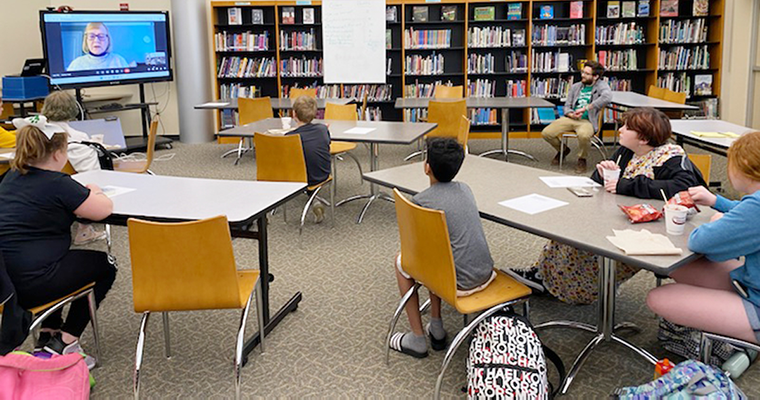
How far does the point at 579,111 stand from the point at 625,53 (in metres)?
2.43

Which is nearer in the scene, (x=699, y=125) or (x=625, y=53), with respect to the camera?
(x=699, y=125)

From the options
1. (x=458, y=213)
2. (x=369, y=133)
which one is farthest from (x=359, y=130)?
(x=458, y=213)

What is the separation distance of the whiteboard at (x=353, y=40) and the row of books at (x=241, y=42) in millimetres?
845

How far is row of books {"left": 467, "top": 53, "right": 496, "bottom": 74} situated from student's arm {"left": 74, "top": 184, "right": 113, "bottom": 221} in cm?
685

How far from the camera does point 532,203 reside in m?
2.85

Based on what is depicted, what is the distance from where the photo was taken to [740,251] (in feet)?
7.09

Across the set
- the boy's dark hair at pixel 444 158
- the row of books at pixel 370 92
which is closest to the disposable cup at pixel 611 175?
the boy's dark hair at pixel 444 158

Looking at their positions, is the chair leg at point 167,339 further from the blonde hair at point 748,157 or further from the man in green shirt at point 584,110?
the man in green shirt at point 584,110

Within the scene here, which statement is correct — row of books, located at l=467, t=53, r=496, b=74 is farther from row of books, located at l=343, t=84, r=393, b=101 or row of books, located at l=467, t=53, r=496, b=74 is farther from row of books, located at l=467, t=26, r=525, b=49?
row of books, located at l=343, t=84, r=393, b=101

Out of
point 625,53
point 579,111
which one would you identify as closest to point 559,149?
point 579,111

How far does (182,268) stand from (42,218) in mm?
658

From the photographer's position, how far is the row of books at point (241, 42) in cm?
894

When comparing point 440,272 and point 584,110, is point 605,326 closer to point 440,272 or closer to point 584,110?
point 440,272

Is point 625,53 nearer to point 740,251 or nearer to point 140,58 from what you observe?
point 140,58
